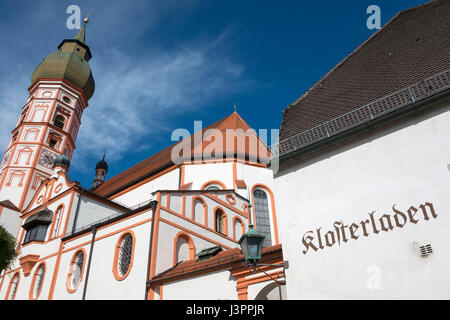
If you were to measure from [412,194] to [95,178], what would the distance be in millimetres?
43712

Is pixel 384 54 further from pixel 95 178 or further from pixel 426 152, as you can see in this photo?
pixel 95 178

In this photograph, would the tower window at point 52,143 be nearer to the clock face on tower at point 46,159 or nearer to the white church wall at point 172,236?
the clock face on tower at point 46,159

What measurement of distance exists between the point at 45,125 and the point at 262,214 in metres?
20.2

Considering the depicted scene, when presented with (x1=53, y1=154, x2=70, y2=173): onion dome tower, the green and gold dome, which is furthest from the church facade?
the green and gold dome

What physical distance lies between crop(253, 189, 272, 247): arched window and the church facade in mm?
103

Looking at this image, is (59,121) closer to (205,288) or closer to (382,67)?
(205,288)

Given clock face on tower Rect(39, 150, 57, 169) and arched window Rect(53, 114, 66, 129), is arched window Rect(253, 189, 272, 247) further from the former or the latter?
arched window Rect(53, 114, 66, 129)

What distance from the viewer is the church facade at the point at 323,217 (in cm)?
599

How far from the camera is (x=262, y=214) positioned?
19.9 metres

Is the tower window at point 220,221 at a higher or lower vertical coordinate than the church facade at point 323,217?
higher

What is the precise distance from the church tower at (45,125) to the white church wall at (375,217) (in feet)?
75.0

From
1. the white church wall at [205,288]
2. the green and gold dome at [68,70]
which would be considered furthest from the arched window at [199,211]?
the green and gold dome at [68,70]

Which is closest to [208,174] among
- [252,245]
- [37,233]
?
[37,233]

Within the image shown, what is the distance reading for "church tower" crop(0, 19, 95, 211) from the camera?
2729cm
